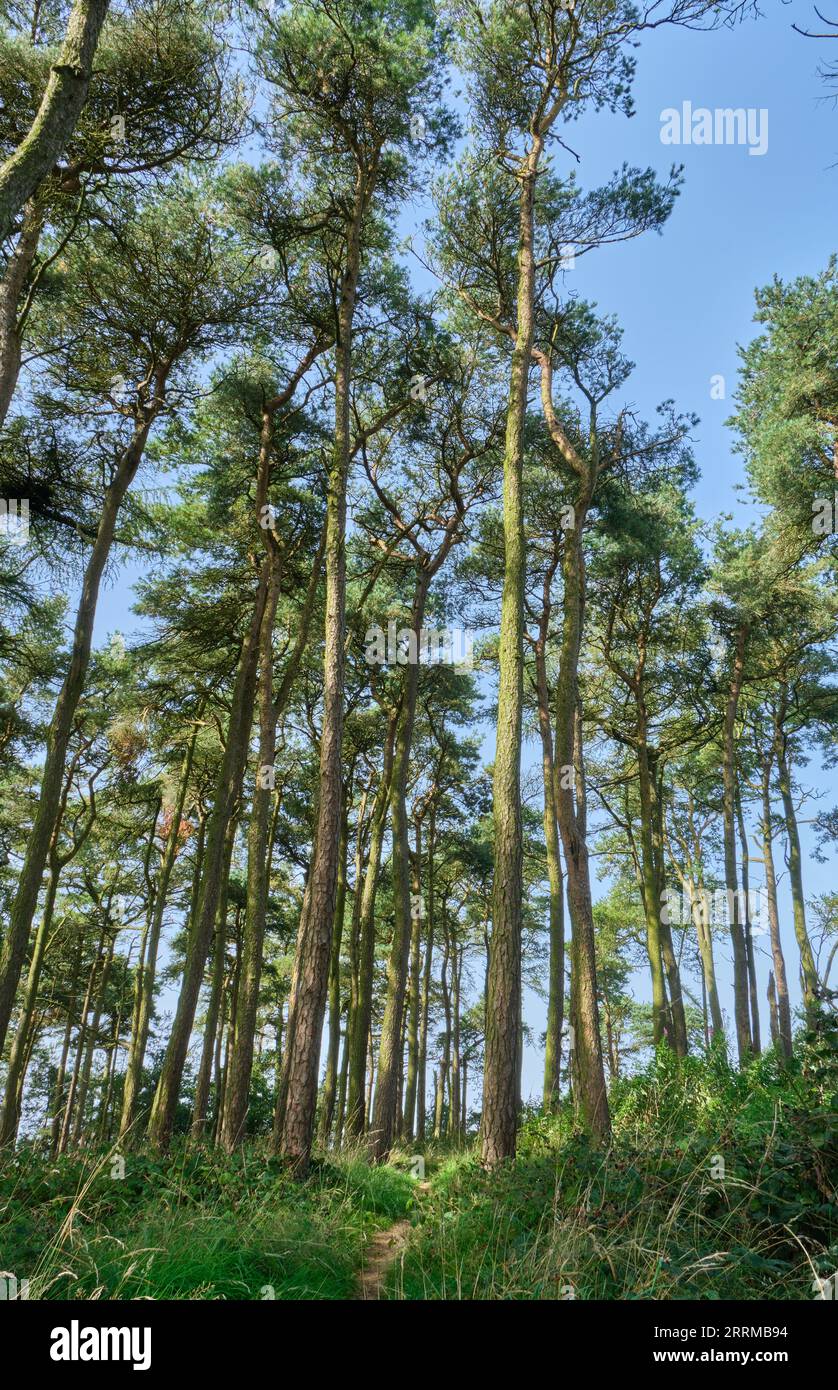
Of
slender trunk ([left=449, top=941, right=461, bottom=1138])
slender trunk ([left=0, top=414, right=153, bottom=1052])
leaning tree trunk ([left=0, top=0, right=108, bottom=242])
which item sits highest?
leaning tree trunk ([left=0, top=0, right=108, bottom=242])

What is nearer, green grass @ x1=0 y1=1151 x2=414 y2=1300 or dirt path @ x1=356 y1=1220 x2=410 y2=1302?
green grass @ x1=0 y1=1151 x2=414 y2=1300

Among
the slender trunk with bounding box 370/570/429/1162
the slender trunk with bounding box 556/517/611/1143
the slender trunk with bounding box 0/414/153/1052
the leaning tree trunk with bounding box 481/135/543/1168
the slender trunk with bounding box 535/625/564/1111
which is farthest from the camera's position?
the slender trunk with bounding box 535/625/564/1111

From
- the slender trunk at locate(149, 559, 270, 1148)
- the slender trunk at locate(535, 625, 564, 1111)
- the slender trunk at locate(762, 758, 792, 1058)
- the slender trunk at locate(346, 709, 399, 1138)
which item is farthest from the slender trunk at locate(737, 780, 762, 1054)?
the slender trunk at locate(149, 559, 270, 1148)

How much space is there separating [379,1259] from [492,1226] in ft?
5.59

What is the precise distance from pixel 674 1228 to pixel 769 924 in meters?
16.0

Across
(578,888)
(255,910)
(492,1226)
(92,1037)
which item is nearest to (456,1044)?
(92,1037)

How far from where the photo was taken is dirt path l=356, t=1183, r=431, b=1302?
512 cm

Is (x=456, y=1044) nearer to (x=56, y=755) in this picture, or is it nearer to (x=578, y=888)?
(x=578, y=888)

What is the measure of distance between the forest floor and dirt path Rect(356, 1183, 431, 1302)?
23mm

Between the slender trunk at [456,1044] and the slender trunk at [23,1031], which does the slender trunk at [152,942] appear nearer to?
the slender trunk at [23,1031]

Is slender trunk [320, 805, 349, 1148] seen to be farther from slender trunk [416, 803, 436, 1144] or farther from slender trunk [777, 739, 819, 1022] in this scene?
slender trunk [777, 739, 819, 1022]

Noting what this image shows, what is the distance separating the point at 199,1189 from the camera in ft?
20.8

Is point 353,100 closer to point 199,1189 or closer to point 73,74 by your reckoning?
point 73,74

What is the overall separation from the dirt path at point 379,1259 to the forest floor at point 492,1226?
0.9 inches
